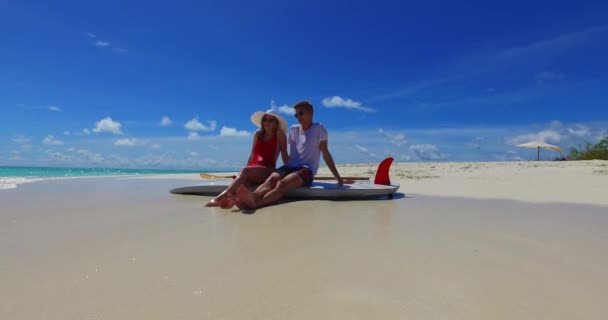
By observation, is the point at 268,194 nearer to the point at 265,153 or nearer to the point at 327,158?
the point at 265,153

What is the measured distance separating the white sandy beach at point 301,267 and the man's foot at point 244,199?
352 millimetres

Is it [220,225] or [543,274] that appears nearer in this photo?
[543,274]

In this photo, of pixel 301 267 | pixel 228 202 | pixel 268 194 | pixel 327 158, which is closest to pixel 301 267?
pixel 301 267

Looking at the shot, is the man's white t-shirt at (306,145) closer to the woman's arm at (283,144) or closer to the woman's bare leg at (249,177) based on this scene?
the woman's arm at (283,144)

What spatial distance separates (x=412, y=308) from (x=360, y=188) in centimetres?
352

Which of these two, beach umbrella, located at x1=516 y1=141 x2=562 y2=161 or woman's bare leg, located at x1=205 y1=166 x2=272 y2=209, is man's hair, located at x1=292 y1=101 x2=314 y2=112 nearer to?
woman's bare leg, located at x1=205 y1=166 x2=272 y2=209

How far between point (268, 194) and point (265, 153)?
2.77 ft

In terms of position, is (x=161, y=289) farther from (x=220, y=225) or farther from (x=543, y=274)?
(x=543, y=274)

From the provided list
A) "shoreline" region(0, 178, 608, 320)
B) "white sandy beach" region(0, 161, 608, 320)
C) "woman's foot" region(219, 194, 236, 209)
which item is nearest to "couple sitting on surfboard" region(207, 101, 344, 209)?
"woman's foot" region(219, 194, 236, 209)

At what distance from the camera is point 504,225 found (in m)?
2.84

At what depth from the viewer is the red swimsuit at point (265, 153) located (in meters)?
4.63

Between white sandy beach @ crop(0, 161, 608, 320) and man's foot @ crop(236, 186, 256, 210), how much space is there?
13.8 inches

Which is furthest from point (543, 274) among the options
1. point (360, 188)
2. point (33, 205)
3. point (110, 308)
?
point (33, 205)

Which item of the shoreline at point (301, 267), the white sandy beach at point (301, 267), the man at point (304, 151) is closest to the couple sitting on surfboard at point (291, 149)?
the man at point (304, 151)
